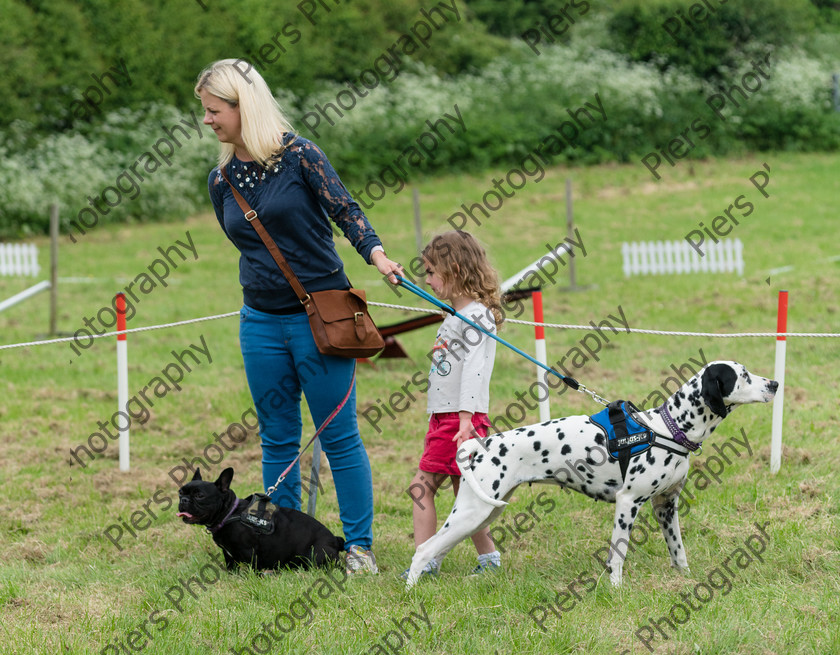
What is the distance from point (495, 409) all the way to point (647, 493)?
364cm

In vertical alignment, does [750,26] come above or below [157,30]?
A: below

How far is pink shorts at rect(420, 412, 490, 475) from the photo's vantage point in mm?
3904

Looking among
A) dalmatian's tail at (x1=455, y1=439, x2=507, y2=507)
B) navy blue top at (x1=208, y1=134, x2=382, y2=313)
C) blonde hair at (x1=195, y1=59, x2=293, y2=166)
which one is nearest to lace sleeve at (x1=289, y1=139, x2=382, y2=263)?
navy blue top at (x1=208, y1=134, x2=382, y2=313)

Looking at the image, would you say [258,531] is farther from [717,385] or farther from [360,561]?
[717,385]

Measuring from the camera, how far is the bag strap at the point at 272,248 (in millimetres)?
3779

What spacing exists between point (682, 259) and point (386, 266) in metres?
11.4

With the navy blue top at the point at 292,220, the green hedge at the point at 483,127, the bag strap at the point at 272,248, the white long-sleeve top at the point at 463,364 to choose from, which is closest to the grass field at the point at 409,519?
the white long-sleeve top at the point at 463,364

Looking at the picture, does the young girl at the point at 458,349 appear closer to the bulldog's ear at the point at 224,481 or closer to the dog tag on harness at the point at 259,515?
the dog tag on harness at the point at 259,515

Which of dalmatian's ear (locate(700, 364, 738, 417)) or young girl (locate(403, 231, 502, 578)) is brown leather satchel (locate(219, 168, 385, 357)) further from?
dalmatian's ear (locate(700, 364, 738, 417))

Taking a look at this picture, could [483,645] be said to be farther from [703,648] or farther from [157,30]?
[157,30]

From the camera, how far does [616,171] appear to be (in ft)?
75.9

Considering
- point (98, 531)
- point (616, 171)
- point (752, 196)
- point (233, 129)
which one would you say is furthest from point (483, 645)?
point (616, 171)

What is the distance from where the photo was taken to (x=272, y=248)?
3783 millimetres

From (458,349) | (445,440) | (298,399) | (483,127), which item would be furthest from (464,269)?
(483,127)
